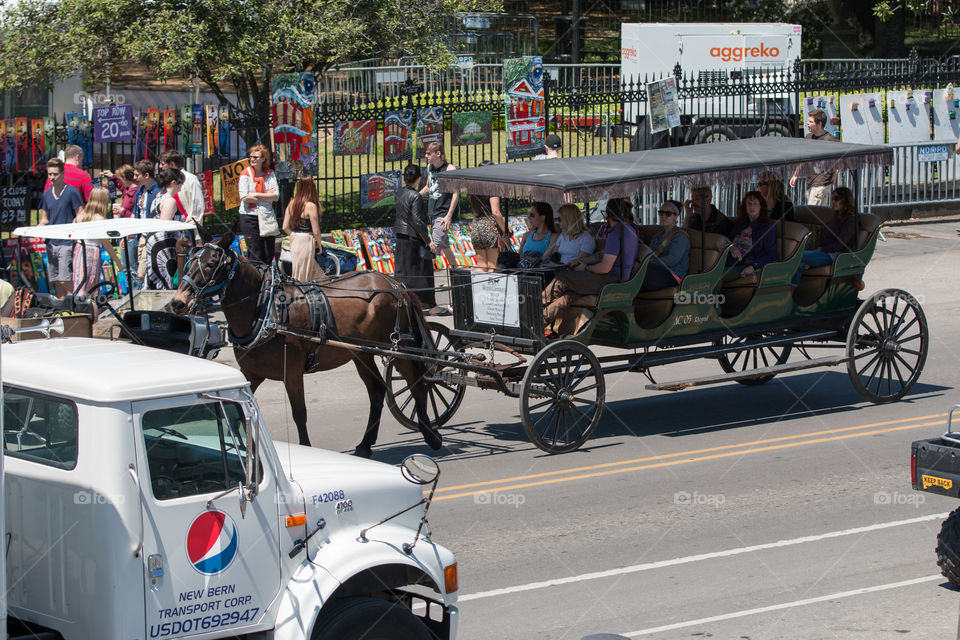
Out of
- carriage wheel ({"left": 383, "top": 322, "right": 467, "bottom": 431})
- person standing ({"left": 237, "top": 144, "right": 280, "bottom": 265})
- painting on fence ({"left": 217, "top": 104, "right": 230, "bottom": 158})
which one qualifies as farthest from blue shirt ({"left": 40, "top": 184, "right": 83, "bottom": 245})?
carriage wheel ({"left": 383, "top": 322, "right": 467, "bottom": 431})

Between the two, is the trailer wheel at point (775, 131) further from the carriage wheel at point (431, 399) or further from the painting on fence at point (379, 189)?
the carriage wheel at point (431, 399)

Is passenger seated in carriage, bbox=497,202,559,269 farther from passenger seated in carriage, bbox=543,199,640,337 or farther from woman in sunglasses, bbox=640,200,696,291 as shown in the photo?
woman in sunglasses, bbox=640,200,696,291

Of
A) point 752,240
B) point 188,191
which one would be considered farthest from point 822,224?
point 188,191

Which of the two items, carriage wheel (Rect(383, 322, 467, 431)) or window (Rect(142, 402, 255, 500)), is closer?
window (Rect(142, 402, 255, 500))

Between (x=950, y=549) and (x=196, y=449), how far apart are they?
4.66 meters

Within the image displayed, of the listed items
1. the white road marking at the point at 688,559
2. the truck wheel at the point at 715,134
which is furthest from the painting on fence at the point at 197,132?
the white road marking at the point at 688,559

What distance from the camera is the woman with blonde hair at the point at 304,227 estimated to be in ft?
43.7

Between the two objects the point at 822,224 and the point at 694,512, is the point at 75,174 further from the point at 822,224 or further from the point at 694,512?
the point at 694,512

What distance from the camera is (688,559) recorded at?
7.88 meters

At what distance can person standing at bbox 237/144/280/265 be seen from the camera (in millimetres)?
15320

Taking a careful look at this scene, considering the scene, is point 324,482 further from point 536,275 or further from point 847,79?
point 847,79

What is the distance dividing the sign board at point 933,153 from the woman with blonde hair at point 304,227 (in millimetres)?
13582

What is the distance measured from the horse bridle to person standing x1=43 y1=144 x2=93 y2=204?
22.7 feet

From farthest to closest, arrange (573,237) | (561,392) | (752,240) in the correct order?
(752,240), (573,237), (561,392)
